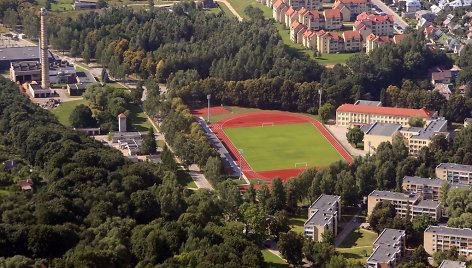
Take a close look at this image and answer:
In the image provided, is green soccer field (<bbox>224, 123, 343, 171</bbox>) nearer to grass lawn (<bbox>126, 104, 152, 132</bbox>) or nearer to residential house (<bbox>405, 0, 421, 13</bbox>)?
grass lawn (<bbox>126, 104, 152, 132</bbox>)

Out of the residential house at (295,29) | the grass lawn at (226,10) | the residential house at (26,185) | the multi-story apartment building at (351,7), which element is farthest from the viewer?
the grass lawn at (226,10)

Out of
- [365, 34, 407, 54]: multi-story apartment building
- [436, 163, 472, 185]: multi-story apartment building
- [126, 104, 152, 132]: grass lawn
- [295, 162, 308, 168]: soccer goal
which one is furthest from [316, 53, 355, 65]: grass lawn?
[436, 163, 472, 185]: multi-story apartment building

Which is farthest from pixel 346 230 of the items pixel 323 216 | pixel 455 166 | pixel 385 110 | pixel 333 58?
pixel 333 58

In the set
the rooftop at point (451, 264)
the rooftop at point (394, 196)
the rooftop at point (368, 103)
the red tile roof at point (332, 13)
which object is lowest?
the rooftop at point (451, 264)

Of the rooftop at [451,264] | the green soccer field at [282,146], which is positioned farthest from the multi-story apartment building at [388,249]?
the green soccer field at [282,146]

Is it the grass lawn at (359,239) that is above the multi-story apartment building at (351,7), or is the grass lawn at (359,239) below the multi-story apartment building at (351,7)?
below

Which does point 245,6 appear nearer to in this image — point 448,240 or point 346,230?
point 346,230

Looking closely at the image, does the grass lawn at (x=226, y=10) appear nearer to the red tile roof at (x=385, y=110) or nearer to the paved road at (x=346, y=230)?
the red tile roof at (x=385, y=110)
